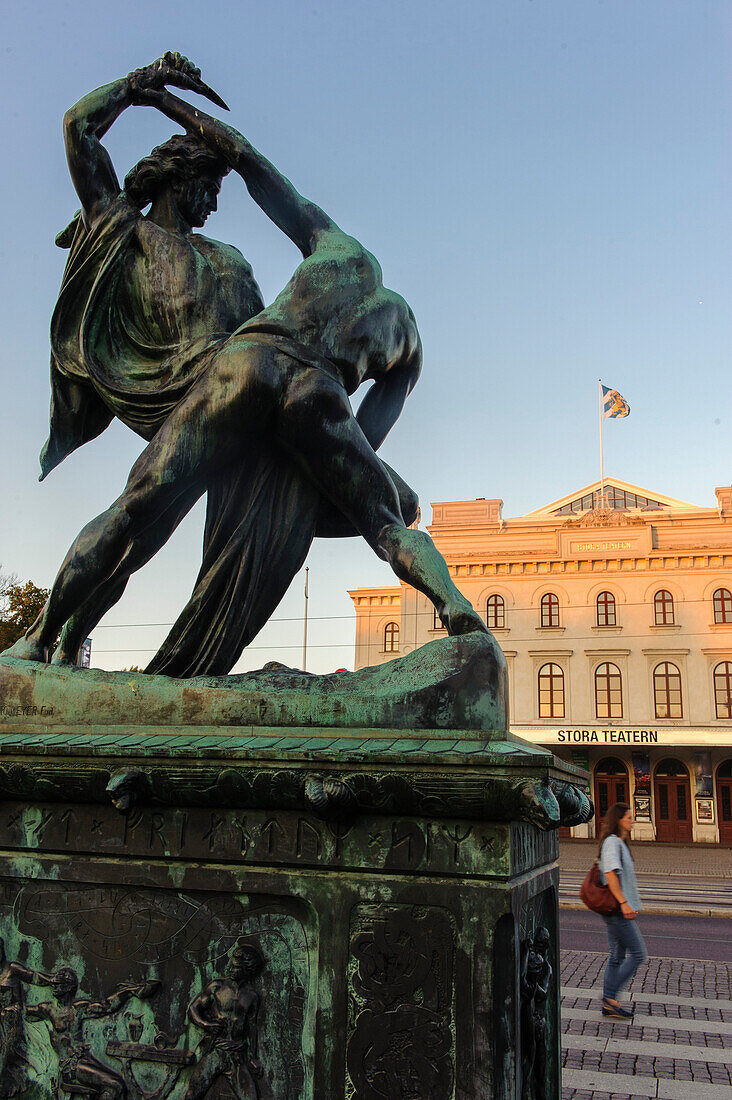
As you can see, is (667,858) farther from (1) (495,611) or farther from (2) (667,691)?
(1) (495,611)

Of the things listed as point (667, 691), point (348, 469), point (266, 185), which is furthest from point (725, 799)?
point (266, 185)

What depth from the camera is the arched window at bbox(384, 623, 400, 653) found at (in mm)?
36625

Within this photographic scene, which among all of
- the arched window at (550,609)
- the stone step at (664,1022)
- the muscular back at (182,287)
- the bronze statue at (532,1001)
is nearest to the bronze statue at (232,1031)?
the bronze statue at (532,1001)

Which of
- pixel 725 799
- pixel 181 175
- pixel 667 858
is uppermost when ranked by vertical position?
pixel 181 175

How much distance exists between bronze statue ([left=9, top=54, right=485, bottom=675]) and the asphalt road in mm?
5963

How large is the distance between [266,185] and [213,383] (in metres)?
0.90

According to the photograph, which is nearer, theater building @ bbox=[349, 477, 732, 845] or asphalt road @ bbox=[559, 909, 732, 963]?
asphalt road @ bbox=[559, 909, 732, 963]

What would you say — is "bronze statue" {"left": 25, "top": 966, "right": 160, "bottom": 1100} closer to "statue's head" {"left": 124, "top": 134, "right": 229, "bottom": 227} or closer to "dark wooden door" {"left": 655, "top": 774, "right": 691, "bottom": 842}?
"statue's head" {"left": 124, "top": 134, "right": 229, "bottom": 227}

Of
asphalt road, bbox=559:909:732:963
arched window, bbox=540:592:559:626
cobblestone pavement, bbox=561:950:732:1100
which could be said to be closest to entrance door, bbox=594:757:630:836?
arched window, bbox=540:592:559:626

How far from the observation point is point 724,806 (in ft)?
101

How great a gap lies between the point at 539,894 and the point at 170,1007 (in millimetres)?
1151

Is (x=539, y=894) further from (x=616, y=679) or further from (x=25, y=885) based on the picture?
(x=616, y=679)

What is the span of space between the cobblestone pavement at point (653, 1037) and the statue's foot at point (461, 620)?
283 cm

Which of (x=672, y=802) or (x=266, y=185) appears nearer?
(x=266, y=185)
